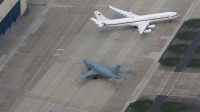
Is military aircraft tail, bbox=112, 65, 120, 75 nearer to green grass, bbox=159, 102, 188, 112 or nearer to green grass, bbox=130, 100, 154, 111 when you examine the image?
green grass, bbox=130, 100, 154, 111

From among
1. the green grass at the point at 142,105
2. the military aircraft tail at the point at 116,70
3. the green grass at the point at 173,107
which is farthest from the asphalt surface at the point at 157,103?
the military aircraft tail at the point at 116,70

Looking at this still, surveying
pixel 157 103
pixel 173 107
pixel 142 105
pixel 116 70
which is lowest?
pixel 142 105

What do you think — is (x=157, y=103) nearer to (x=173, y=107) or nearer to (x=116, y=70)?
(x=173, y=107)

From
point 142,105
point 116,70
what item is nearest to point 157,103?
point 142,105

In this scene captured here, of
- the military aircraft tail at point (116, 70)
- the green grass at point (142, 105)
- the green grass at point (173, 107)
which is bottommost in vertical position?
the green grass at point (142, 105)

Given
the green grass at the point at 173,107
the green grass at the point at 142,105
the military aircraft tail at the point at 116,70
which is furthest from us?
the military aircraft tail at the point at 116,70

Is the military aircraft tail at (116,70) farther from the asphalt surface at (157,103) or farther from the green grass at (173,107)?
the green grass at (173,107)
